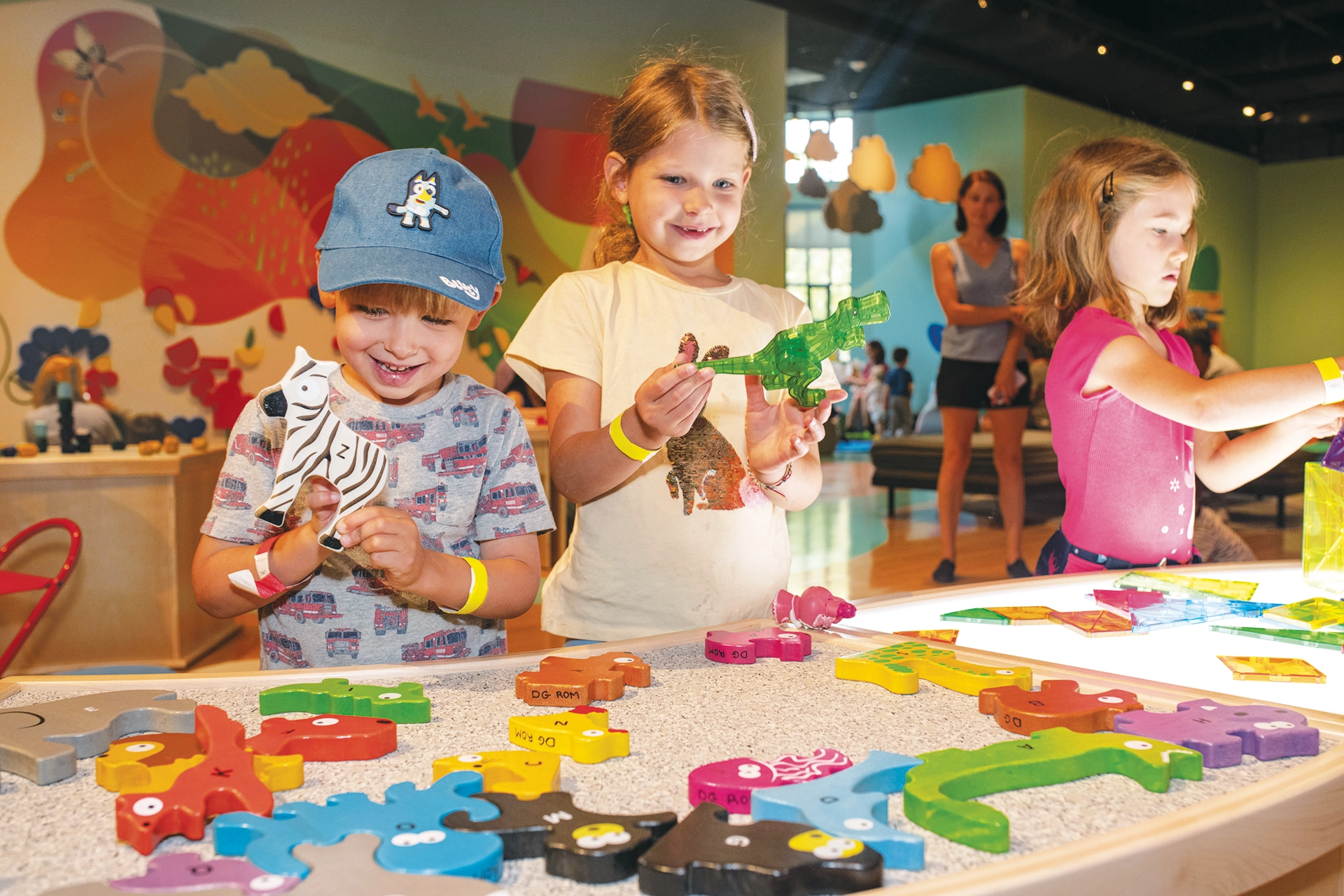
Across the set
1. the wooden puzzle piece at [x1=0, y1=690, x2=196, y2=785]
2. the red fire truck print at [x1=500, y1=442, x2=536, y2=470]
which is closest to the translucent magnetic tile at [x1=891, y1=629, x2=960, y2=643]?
the red fire truck print at [x1=500, y1=442, x2=536, y2=470]

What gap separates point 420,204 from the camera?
0.98 m

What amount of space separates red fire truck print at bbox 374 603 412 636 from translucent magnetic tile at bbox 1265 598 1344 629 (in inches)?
37.0

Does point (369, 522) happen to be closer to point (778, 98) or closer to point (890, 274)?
point (778, 98)

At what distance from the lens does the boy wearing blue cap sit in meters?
0.94

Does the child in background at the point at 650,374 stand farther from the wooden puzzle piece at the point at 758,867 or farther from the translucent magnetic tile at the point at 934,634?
the wooden puzzle piece at the point at 758,867

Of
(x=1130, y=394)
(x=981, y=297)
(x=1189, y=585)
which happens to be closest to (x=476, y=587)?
(x=1189, y=585)

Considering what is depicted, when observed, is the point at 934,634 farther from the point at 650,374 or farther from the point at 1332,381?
the point at 1332,381

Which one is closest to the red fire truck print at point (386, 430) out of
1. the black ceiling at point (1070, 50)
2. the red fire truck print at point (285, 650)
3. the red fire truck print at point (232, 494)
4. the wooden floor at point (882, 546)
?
the red fire truck print at point (232, 494)

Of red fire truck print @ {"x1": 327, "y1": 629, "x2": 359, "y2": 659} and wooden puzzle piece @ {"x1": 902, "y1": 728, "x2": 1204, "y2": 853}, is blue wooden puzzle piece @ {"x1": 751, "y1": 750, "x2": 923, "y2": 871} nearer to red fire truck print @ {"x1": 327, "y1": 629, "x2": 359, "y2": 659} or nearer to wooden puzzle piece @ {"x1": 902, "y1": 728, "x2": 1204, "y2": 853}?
wooden puzzle piece @ {"x1": 902, "y1": 728, "x2": 1204, "y2": 853}

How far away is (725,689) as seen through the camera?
2.73 feet

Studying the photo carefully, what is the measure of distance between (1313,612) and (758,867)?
0.92 m

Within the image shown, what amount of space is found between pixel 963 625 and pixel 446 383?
63 cm

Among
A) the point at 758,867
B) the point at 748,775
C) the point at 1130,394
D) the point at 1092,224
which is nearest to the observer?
the point at 758,867

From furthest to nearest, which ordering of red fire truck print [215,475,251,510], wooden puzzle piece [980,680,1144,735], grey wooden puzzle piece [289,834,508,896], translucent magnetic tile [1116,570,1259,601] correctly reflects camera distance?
translucent magnetic tile [1116,570,1259,601]
red fire truck print [215,475,251,510]
wooden puzzle piece [980,680,1144,735]
grey wooden puzzle piece [289,834,508,896]
